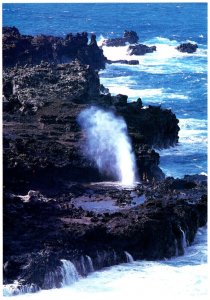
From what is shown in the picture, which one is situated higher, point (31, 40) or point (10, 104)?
point (31, 40)

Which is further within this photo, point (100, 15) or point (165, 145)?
point (100, 15)

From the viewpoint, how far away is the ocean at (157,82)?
42.3 metres

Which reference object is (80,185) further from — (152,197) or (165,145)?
(165,145)

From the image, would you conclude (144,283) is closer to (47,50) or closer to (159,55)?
(47,50)

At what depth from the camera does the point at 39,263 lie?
41.9 m

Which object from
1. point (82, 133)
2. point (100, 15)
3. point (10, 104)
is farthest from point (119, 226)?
point (100, 15)

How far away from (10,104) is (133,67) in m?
32.9

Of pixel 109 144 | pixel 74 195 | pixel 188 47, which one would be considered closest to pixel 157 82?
pixel 188 47

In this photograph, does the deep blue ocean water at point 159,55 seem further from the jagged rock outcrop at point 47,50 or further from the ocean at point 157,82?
the jagged rock outcrop at point 47,50

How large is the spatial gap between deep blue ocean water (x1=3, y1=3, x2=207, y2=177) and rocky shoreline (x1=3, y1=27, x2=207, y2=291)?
342 centimetres

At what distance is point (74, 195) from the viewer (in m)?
49.7

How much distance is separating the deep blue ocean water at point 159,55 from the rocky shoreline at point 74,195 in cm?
342

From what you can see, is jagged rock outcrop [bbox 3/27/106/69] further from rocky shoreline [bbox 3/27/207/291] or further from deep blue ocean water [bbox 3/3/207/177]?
rocky shoreline [bbox 3/27/207/291]

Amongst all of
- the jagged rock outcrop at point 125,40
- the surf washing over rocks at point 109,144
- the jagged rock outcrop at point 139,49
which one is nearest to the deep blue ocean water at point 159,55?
the jagged rock outcrop at point 139,49
